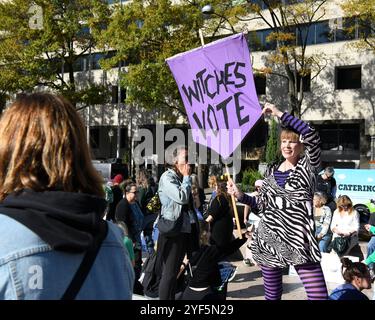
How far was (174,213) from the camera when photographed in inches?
210

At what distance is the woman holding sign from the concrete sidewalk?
2.44m

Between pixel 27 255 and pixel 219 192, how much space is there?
6564 millimetres

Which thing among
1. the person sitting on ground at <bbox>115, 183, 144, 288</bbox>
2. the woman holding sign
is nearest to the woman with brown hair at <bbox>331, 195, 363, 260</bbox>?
the person sitting on ground at <bbox>115, 183, 144, 288</bbox>

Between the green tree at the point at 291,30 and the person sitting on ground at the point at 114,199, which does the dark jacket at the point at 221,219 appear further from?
the green tree at the point at 291,30

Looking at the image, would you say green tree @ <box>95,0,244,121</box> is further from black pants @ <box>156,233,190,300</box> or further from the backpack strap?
the backpack strap

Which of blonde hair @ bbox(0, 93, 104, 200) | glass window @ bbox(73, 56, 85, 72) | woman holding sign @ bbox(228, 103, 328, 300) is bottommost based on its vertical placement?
woman holding sign @ bbox(228, 103, 328, 300)

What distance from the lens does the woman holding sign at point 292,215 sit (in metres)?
3.94

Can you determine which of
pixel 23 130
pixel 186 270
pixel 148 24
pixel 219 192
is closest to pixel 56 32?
pixel 148 24

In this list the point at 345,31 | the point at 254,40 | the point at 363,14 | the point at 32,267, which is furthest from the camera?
the point at 254,40

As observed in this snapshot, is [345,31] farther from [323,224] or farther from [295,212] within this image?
[295,212]

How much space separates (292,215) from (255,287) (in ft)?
10.9

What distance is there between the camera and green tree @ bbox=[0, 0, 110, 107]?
27.7m

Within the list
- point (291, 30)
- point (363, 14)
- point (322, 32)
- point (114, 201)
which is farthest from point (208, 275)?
point (322, 32)

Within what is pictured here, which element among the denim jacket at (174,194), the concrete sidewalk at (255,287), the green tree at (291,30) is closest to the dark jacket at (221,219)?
the concrete sidewalk at (255,287)
